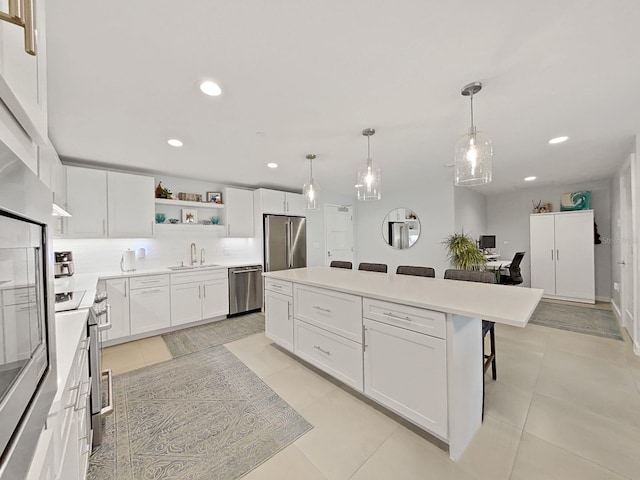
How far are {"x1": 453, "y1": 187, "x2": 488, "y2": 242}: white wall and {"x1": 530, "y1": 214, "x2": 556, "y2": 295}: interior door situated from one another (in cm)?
95

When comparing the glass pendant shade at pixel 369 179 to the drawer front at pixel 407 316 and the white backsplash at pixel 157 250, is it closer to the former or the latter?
the drawer front at pixel 407 316

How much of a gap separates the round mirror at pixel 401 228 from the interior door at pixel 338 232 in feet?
2.96

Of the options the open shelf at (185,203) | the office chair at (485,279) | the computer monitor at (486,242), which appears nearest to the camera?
the office chair at (485,279)

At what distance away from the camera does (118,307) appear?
3189 mm

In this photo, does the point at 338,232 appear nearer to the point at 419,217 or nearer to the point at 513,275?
the point at 419,217

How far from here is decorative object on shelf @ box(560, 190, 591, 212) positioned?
495 centimetres

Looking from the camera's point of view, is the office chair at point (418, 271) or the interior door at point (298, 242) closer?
the office chair at point (418, 271)

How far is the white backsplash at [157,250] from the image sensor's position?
339cm

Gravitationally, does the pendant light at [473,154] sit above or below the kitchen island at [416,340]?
above

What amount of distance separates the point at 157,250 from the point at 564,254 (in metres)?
7.34

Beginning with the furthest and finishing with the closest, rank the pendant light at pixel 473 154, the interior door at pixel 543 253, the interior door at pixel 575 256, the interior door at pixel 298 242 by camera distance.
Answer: the interior door at pixel 543 253
the interior door at pixel 298 242
the interior door at pixel 575 256
the pendant light at pixel 473 154

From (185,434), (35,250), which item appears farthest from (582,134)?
(185,434)

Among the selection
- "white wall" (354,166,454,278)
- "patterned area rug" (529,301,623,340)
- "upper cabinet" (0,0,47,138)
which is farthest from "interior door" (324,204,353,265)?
"upper cabinet" (0,0,47,138)

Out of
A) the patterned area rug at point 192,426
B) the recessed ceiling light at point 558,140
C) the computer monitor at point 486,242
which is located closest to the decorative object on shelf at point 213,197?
the patterned area rug at point 192,426
